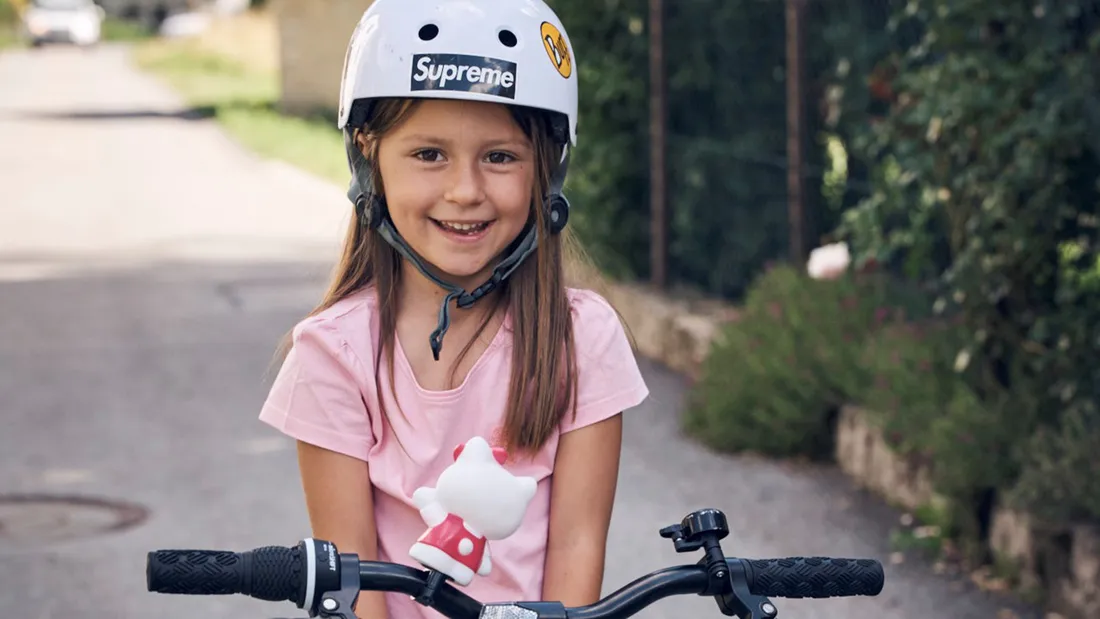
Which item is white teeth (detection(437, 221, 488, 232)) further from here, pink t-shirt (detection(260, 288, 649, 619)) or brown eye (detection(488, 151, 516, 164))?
pink t-shirt (detection(260, 288, 649, 619))

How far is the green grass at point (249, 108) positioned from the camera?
25.1 m

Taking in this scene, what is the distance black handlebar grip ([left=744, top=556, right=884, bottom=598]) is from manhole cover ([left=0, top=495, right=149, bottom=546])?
17.6ft

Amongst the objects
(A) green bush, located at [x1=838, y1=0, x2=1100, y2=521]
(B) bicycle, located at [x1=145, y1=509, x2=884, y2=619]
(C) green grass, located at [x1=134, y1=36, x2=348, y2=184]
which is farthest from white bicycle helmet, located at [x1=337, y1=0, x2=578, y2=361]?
(C) green grass, located at [x1=134, y1=36, x2=348, y2=184]

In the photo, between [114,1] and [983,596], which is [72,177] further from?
[114,1]

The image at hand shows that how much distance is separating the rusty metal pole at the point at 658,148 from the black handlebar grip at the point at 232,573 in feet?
29.4

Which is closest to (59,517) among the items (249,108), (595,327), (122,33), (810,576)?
(595,327)

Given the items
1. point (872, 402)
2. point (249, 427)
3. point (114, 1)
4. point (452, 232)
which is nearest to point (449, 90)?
point (452, 232)

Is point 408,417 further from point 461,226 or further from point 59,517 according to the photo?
point 59,517

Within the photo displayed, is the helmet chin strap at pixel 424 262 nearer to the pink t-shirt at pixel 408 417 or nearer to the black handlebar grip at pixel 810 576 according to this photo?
the pink t-shirt at pixel 408 417

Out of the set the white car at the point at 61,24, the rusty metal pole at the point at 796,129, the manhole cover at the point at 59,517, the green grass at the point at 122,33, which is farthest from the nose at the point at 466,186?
the green grass at the point at 122,33

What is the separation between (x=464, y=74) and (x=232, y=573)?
1049mm

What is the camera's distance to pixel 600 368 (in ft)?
9.74

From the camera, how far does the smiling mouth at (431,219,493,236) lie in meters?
2.90

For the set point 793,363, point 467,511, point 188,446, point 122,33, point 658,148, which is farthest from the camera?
point 122,33
